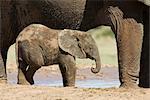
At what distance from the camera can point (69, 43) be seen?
342 inches

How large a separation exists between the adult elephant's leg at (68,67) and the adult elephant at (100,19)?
0.39m

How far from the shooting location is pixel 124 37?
799cm

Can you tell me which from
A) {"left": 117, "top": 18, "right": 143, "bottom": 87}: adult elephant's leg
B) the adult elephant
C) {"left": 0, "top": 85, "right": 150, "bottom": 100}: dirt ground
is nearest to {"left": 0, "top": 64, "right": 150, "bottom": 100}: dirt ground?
{"left": 0, "top": 85, "right": 150, "bottom": 100}: dirt ground

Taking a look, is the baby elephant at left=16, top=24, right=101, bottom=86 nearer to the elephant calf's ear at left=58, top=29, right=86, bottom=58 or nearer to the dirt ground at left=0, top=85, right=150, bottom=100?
the elephant calf's ear at left=58, top=29, right=86, bottom=58

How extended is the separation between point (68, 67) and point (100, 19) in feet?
2.43

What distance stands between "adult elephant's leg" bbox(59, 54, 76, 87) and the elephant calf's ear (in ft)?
0.28

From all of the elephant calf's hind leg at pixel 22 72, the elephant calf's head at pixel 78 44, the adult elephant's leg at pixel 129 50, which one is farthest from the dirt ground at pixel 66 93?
the elephant calf's head at pixel 78 44

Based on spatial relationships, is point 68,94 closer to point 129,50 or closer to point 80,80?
point 129,50

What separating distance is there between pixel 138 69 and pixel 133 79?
0.13m

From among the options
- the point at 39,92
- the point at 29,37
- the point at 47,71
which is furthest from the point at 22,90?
the point at 47,71

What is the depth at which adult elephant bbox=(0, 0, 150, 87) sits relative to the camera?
26.1 ft

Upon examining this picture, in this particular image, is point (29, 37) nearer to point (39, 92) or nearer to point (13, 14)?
point (13, 14)

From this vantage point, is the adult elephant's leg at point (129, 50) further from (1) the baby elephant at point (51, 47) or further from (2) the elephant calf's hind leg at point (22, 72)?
(2) the elephant calf's hind leg at point (22, 72)

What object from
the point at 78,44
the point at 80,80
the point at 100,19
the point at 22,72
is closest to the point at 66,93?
the point at 100,19
